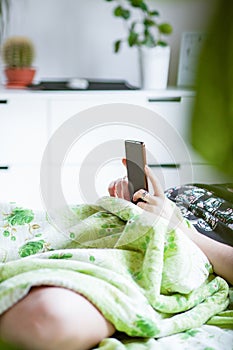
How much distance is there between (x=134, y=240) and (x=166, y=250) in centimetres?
6

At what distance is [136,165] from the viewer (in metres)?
1.36

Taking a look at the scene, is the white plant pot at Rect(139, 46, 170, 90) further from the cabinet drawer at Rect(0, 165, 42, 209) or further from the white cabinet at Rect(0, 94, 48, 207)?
the cabinet drawer at Rect(0, 165, 42, 209)

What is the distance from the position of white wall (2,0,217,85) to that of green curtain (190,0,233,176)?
2.98 metres

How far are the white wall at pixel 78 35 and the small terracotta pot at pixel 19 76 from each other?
0.92 ft

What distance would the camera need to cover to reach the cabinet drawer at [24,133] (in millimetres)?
2691

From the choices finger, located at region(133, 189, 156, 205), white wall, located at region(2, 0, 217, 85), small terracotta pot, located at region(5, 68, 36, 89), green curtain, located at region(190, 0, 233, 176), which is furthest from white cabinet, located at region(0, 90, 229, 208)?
green curtain, located at region(190, 0, 233, 176)

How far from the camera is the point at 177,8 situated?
3135 millimetres

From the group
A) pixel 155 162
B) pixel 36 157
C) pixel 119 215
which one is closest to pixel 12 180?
pixel 36 157

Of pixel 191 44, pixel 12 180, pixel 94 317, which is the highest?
pixel 191 44

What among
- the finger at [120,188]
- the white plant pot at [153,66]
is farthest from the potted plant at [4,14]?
the finger at [120,188]

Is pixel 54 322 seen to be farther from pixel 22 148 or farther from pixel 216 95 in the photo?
pixel 22 148

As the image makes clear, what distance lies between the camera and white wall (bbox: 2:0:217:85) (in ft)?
9.80

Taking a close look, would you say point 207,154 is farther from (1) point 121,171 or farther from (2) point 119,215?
(1) point 121,171

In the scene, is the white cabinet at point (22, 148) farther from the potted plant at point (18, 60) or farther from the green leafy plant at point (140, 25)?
the green leafy plant at point (140, 25)
